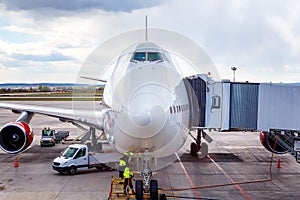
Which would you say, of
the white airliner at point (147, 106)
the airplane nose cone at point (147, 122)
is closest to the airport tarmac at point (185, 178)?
the white airliner at point (147, 106)

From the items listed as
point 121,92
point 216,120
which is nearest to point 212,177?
point 216,120

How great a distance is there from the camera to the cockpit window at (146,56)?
1207 centimetres

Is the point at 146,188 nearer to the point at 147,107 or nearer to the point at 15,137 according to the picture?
the point at 147,107

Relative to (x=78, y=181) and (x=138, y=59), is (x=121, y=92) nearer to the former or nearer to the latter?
(x=138, y=59)

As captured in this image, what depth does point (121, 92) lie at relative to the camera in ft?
34.9

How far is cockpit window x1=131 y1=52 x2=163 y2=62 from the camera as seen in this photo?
1207 centimetres

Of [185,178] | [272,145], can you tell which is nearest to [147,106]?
[185,178]

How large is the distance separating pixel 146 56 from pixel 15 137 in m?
10.0

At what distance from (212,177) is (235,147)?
9084 millimetres

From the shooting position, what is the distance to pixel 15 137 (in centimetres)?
1914

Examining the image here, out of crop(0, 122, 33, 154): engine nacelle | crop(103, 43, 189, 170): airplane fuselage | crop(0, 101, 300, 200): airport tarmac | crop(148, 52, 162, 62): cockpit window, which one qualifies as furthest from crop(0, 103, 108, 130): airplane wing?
crop(148, 52, 162, 62): cockpit window

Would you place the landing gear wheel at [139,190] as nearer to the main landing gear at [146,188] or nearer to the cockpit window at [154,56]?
the main landing gear at [146,188]

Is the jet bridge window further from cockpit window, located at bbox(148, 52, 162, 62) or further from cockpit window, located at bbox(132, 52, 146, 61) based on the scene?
cockpit window, located at bbox(148, 52, 162, 62)

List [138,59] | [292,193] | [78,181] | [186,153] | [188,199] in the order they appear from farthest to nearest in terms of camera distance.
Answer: [186,153]
[78,181]
[292,193]
[188,199]
[138,59]
